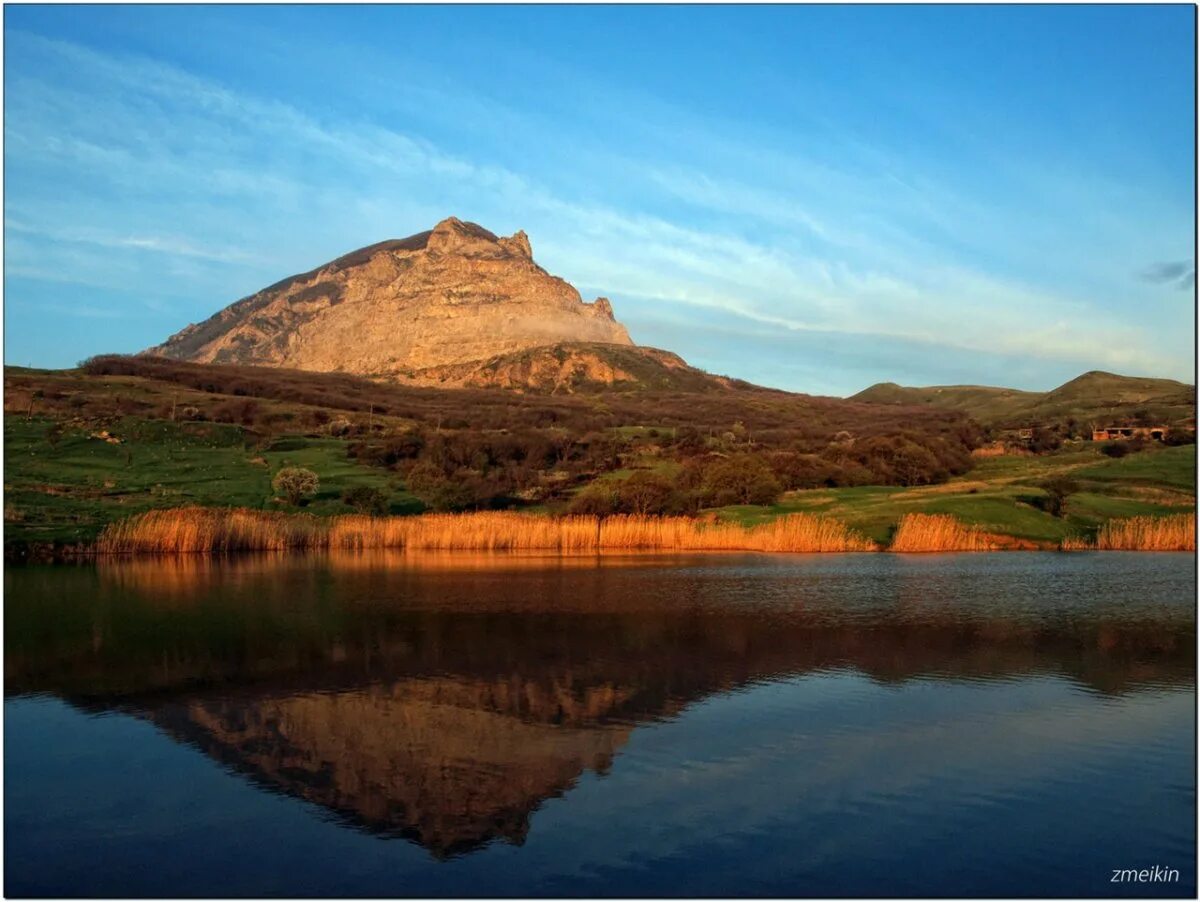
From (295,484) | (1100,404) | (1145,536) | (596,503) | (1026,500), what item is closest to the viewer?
(1145,536)

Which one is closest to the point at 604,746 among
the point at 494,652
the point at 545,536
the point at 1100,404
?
the point at 494,652

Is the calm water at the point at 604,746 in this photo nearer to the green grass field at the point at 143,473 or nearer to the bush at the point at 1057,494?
the bush at the point at 1057,494

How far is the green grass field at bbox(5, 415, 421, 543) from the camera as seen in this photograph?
46031mm

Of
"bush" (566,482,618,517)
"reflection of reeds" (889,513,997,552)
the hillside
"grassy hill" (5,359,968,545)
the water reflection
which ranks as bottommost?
the water reflection

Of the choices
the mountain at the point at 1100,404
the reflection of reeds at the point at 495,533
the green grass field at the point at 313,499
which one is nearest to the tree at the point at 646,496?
the green grass field at the point at 313,499

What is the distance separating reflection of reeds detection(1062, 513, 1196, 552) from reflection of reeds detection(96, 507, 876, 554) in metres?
9.15

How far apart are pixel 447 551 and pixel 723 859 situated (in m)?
37.0

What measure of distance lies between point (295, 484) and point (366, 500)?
3.90m

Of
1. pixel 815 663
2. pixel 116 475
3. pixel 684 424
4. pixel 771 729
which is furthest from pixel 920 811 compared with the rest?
pixel 684 424

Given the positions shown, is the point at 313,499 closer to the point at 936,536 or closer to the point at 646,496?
the point at 646,496

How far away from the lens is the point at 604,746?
44.4 feet

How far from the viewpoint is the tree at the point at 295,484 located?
176 feet

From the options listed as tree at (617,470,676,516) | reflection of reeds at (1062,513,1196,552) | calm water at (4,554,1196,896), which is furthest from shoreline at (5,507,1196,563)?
calm water at (4,554,1196,896)

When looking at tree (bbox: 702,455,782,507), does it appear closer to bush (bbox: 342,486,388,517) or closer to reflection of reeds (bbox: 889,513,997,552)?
reflection of reeds (bbox: 889,513,997,552)
